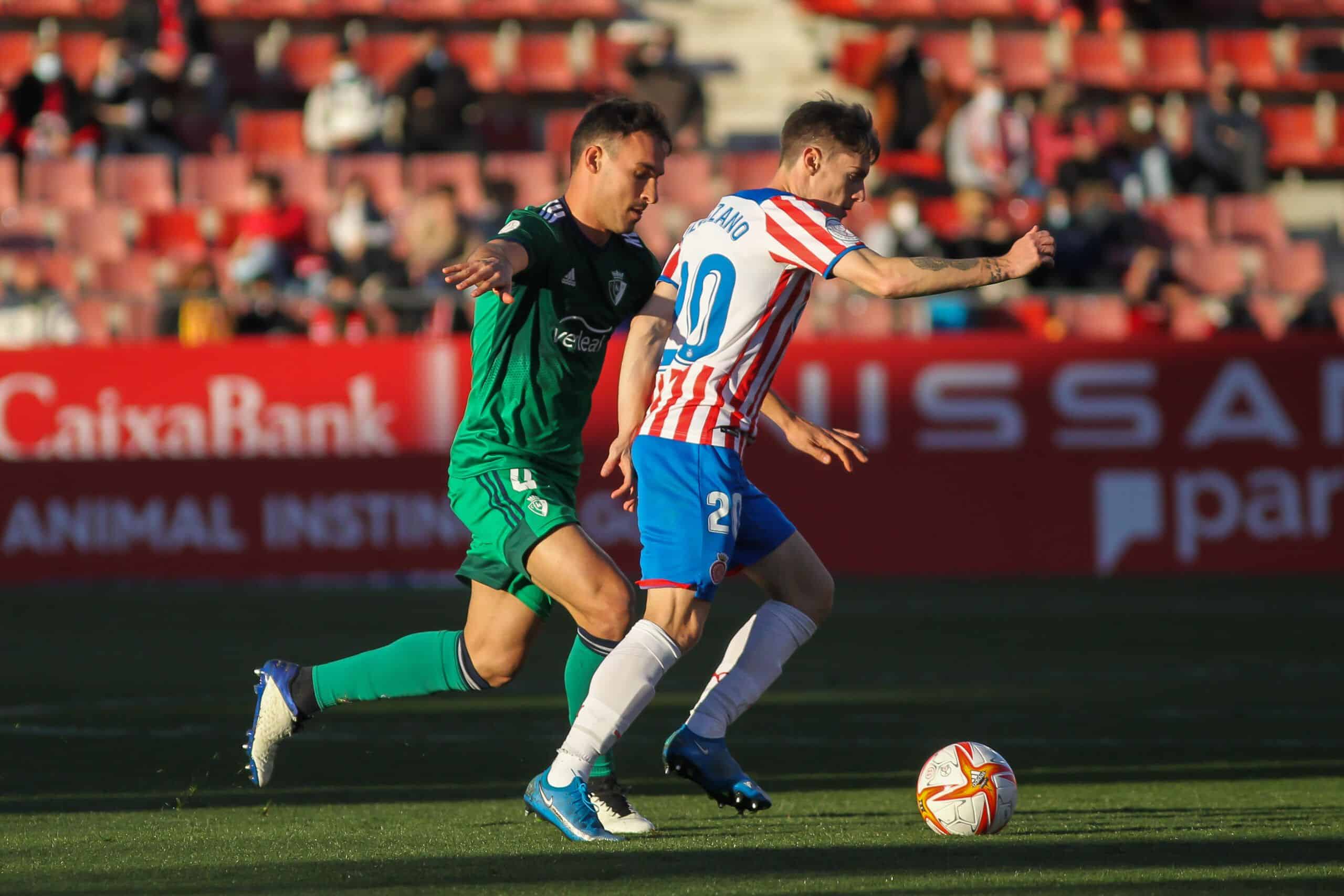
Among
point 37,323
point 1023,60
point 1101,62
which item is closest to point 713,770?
point 37,323

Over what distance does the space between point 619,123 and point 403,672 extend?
1687mm

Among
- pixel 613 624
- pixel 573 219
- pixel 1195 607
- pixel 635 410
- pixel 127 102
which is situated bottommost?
pixel 1195 607

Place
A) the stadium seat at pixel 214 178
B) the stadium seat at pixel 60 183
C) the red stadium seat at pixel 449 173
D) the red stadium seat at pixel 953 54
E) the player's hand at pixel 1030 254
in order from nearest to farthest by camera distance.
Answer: the player's hand at pixel 1030 254 → the stadium seat at pixel 60 183 → the stadium seat at pixel 214 178 → the red stadium seat at pixel 449 173 → the red stadium seat at pixel 953 54

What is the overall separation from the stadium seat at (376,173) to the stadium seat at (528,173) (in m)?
0.79

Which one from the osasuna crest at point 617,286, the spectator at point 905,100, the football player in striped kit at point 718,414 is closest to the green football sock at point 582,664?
the football player in striped kit at point 718,414

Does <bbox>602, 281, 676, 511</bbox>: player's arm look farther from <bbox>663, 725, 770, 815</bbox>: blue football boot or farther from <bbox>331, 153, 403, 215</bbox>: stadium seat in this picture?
<bbox>331, 153, 403, 215</bbox>: stadium seat

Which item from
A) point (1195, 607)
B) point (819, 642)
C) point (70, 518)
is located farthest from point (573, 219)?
point (70, 518)

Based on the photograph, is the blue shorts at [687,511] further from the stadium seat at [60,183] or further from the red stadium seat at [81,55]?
the red stadium seat at [81,55]

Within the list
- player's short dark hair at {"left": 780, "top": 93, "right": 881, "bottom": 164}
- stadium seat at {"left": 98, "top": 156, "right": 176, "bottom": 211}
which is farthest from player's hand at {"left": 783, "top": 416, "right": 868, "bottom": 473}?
stadium seat at {"left": 98, "top": 156, "right": 176, "bottom": 211}

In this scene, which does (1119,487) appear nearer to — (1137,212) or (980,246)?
(980,246)

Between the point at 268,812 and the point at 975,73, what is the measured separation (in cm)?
1622

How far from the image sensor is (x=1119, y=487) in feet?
46.2

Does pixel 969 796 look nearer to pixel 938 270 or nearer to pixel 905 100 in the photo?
pixel 938 270

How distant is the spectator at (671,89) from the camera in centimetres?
1800
